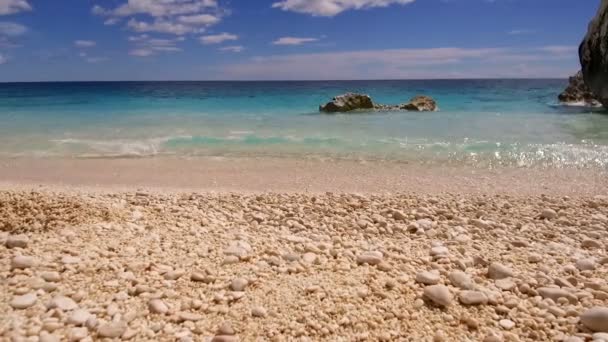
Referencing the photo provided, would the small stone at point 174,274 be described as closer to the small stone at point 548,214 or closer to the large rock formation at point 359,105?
the small stone at point 548,214

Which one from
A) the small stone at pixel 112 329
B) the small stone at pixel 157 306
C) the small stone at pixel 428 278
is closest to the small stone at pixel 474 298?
the small stone at pixel 428 278

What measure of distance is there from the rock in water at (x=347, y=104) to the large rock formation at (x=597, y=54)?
11347 millimetres

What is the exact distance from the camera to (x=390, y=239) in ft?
14.0

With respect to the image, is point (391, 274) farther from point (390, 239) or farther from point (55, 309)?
point (55, 309)

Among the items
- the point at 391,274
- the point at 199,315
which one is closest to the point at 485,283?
the point at 391,274

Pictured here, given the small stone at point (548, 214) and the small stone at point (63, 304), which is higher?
the small stone at point (63, 304)

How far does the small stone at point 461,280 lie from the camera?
3133 millimetres

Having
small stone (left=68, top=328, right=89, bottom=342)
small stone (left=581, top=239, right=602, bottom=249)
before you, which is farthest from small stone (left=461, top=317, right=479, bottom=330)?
small stone (left=68, top=328, right=89, bottom=342)

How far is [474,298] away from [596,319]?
77cm

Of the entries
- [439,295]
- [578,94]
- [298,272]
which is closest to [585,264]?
[439,295]

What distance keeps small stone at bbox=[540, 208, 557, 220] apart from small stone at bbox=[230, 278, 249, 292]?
406 centimetres

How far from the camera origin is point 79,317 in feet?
8.55

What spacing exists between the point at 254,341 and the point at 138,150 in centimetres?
880

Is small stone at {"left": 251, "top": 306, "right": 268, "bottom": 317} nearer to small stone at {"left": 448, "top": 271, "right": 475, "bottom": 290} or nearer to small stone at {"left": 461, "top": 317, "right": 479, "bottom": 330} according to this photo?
small stone at {"left": 461, "top": 317, "right": 479, "bottom": 330}
